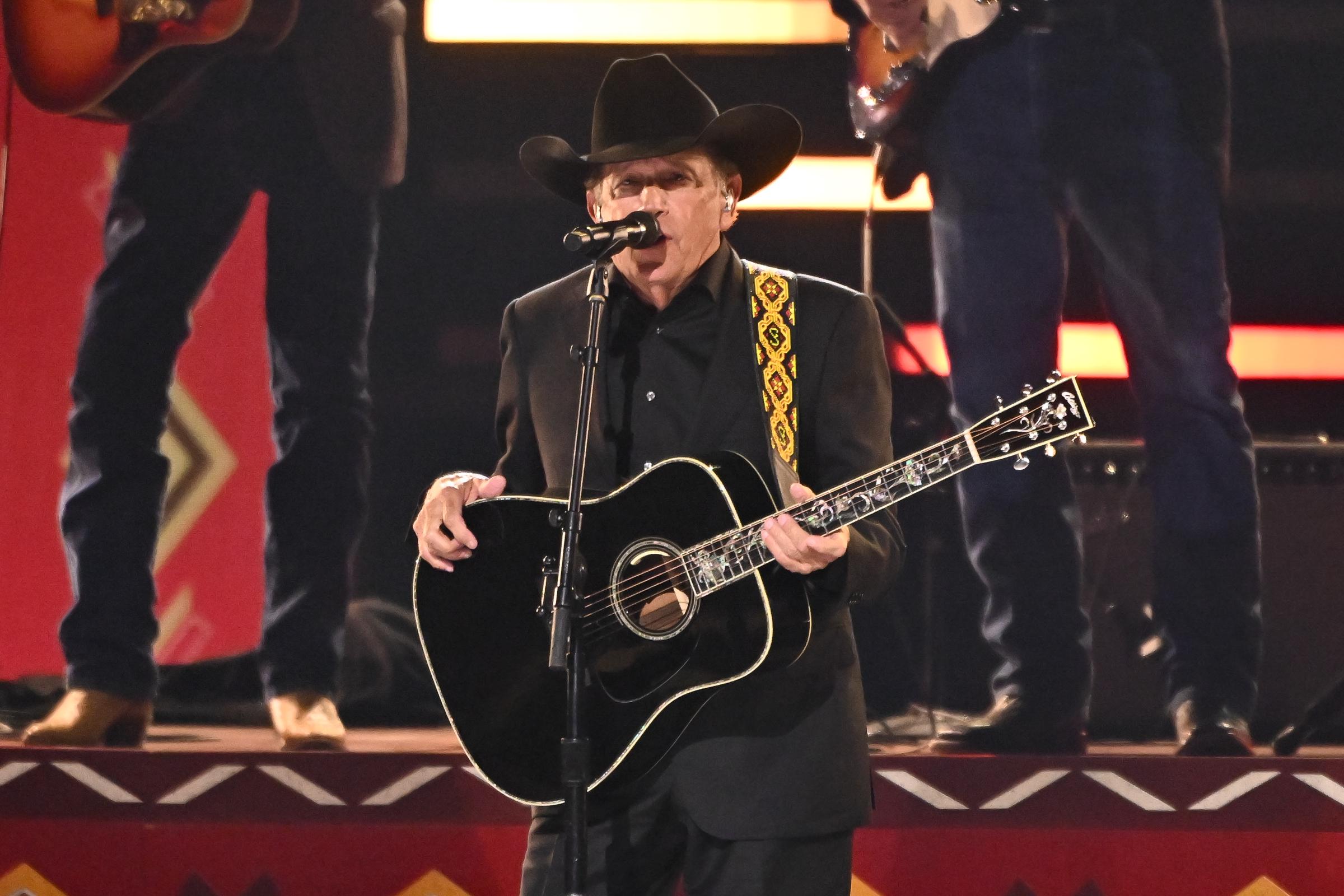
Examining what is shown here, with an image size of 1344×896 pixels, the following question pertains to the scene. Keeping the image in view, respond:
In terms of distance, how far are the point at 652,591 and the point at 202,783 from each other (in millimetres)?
1907

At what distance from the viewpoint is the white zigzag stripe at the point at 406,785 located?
356 cm

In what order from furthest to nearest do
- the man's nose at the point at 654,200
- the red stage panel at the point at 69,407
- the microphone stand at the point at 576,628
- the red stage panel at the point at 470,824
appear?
the red stage panel at the point at 69,407
the red stage panel at the point at 470,824
the man's nose at the point at 654,200
the microphone stand at the point at 576,628

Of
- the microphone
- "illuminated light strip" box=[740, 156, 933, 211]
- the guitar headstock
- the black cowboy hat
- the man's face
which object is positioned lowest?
the guitar headstock

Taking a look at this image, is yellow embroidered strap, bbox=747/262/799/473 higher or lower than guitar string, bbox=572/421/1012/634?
higher

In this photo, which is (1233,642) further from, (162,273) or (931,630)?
(162,273)

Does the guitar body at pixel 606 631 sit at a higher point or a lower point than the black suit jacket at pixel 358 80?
lower

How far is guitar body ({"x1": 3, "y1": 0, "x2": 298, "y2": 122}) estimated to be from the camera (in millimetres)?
3760

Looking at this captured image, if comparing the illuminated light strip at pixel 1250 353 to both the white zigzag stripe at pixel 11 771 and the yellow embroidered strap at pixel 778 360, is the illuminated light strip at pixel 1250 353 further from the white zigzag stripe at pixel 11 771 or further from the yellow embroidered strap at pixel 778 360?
the white zigzag stripe at pixel 11 771

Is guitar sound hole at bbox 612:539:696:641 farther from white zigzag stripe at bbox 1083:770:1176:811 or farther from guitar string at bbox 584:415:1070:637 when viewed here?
white zigzag stripe at bbox 1083:770:1176:811

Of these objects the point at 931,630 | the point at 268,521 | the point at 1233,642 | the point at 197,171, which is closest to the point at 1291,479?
the point at 1233,642

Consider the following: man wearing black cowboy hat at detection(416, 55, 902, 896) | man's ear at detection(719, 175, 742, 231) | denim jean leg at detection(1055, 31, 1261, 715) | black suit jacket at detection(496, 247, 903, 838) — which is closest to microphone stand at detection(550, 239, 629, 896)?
man wearing black cowboy hat at detection(416, 55, 902, 896)

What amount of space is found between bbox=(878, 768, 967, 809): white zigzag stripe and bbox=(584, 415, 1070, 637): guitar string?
58.5 inches

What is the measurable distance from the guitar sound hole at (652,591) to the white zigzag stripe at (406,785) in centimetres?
150

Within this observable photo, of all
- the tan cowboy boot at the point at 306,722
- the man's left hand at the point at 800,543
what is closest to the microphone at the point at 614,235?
the man's left hand at the point at 800,543
